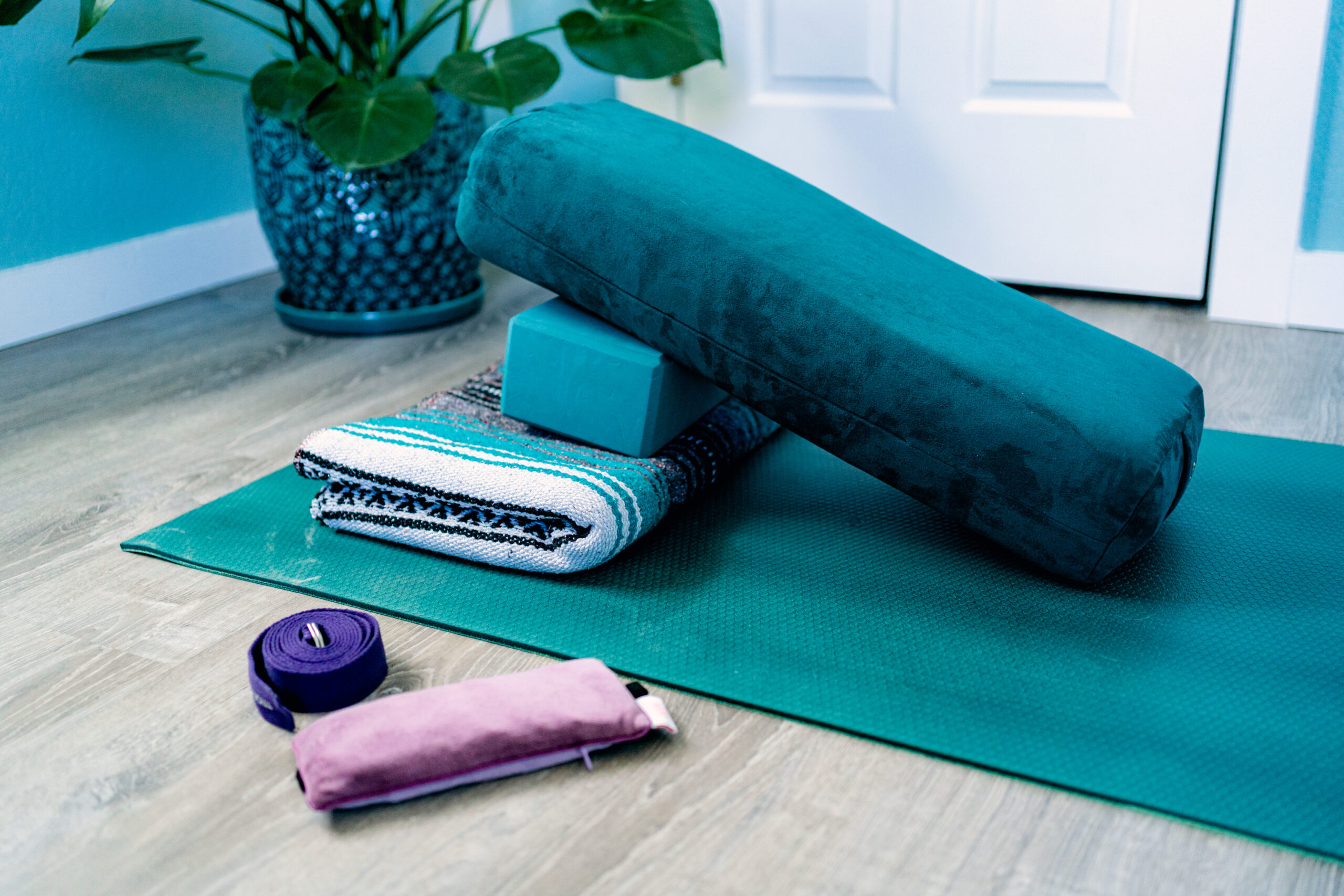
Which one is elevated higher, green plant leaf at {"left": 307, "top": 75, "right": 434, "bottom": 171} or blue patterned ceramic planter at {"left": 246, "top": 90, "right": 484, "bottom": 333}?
green plant leaf at {"left": 307, "top": 75, "right": 434, "bottom": 171}

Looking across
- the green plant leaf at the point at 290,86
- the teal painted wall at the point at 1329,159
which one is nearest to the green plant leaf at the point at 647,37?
the green plant leaf at the point at 290,86

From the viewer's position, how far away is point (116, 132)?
2094 millimetres

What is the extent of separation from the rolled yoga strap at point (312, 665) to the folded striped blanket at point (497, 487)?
0.19 meters

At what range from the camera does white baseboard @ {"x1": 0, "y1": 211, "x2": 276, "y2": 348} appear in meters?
2.01

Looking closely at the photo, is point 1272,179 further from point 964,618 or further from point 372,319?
point 372,319

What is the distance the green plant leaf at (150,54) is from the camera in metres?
1.73

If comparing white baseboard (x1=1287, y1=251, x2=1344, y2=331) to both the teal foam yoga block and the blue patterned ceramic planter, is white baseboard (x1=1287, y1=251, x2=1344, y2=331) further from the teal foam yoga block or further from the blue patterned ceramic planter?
the blue patterned ceramic planter

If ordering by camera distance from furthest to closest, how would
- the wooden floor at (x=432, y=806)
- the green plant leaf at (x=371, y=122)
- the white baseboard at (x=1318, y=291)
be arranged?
the white baseboard at (x=1318, y=291), the green plant leaf at (x=371, y=122), the wooden floor at (x=432, y=806)

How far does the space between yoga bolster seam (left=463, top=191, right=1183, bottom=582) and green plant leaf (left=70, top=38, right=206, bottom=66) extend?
89 cm

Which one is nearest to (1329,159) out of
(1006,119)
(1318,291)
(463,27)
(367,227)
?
(1318,291)

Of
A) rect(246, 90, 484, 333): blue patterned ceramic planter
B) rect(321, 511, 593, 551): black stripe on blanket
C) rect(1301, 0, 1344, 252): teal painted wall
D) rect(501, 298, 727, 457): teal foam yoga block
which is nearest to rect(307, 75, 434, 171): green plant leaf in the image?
rect(246, 90, 484, 333): blue patterned ceramic planter

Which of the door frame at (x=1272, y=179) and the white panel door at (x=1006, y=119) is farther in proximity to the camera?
the white panel door at (x=1006, y=119)

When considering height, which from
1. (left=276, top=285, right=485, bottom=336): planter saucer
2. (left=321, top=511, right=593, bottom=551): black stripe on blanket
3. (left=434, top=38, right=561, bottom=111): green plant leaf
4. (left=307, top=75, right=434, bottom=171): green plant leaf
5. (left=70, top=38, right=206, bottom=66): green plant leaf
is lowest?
(left=276, top=285, right=485, bottom=336): planter saucer

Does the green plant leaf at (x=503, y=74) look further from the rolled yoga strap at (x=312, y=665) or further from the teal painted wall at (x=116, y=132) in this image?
the rolled yoga strap at (x=312, y=665)
